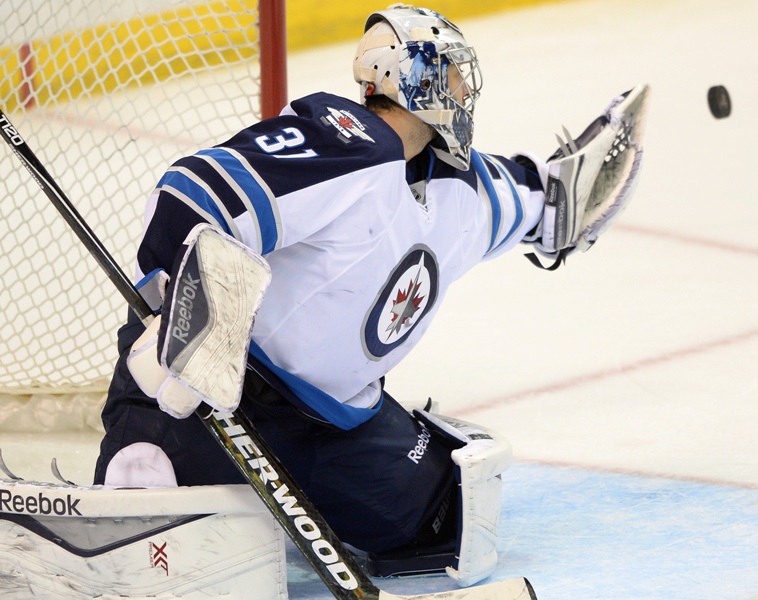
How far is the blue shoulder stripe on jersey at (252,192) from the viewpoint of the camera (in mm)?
1617

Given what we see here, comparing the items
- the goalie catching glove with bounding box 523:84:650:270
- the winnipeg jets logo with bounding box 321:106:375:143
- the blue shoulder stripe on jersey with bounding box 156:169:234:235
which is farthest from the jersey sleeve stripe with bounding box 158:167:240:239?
the goalie catching glove with bounding box 523:84:650:270

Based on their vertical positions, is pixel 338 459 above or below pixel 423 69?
below

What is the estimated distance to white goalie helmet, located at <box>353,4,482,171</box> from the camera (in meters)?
1.83

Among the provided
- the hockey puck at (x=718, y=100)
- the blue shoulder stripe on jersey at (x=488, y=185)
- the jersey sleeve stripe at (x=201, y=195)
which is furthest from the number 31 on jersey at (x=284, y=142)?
the hockey puck at (x=718, y=100)

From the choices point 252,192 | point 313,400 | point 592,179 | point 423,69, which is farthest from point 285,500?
point 592,179

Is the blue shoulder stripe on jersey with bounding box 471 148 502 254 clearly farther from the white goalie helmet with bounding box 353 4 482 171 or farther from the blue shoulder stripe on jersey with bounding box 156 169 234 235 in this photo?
the blue shoulder stripe on jersey with bounding box 156 169 234 235

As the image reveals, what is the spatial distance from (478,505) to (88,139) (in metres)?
1.70

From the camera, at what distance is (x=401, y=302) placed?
188 centimetres

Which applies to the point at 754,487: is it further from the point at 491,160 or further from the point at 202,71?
the point at 202,71

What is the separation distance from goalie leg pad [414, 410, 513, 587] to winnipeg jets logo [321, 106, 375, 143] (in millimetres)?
493

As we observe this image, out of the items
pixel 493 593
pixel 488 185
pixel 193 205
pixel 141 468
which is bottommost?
pixel 493 593

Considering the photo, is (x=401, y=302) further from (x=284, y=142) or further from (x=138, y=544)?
(x=138, y=544)

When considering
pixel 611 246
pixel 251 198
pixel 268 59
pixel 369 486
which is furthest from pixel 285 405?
pixel 611 246

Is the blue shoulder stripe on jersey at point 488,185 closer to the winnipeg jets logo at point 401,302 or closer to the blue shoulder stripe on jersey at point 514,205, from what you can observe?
the blue shoulder stripe on jersey at point 514,205
